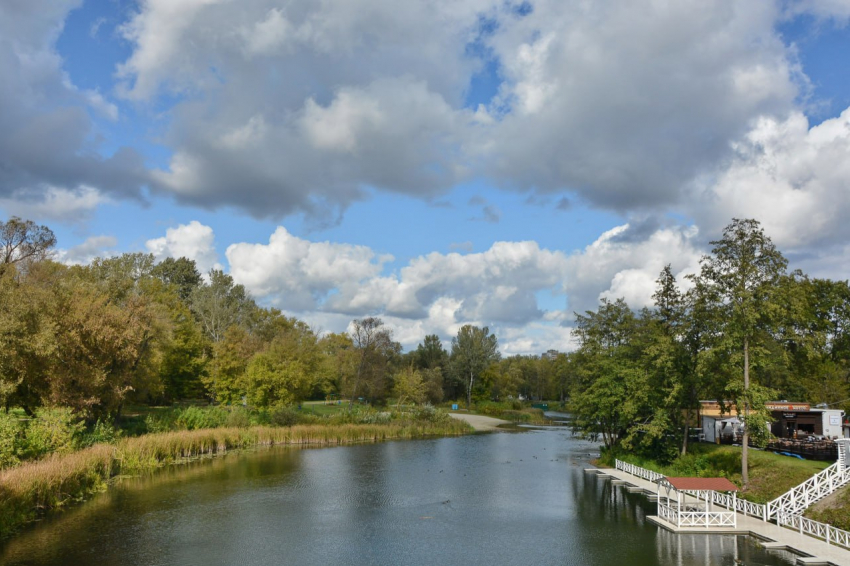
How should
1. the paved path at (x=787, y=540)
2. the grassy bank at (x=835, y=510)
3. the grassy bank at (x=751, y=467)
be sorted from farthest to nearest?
the grassy bank at (x=751, y=467) < the grassy bank at (x=835, y=510) < the paved path at (x=787, y=540)

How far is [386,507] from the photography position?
106 ft

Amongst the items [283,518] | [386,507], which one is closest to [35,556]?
[283,518]

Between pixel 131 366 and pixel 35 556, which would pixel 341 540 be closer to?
pixel 35 556

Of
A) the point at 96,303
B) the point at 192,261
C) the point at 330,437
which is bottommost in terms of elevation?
the point at 330,437

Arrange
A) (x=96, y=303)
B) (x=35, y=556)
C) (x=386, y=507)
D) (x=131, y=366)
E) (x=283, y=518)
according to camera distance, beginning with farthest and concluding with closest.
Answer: (x=131, y=366)
(x=96, y=303)
(x=386, y=507)
(x=283, y=518)
(x=35, y=556)

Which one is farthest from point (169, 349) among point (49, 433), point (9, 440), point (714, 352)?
point (714, 352)

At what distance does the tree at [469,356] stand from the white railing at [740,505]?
82125mm

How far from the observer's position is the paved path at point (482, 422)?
276ft

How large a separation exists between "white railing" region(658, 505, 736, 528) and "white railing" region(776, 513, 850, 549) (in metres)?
2.06

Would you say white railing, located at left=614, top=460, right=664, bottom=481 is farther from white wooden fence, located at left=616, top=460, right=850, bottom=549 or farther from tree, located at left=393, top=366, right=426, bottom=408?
tree, located at left=393, top=366, right=426, bottom=408

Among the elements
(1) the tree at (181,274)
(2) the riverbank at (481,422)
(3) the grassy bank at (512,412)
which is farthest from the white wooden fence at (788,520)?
(1) the tree at (181,274)

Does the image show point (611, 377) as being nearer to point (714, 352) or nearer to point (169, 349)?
point (714, 352)

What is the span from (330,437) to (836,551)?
47.1 meters

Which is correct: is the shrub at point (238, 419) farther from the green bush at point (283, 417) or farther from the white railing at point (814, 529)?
the white railing at point (814, 529)
